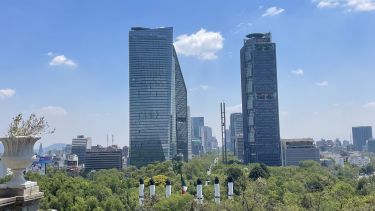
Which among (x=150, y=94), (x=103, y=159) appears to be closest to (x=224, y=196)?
(x=150, y=94)

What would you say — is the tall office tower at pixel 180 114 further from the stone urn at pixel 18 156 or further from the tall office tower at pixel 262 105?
the stone urn at pixel 18 156

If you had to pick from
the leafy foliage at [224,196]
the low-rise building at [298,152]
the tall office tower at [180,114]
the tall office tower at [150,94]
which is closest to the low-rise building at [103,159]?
the tall office tower at [180,114]

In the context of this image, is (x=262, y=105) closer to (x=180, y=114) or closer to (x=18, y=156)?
(x=180, y=114)

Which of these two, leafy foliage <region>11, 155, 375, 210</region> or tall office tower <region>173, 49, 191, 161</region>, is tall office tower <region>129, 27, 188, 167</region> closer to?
tall office tower <region>173, 49, 191, 161</region>

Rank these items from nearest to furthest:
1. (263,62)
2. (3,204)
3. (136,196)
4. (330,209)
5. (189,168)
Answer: (3,204) → (330,209) → (136,196) → (189,168) → (263,62)

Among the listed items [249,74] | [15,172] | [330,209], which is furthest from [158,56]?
[15,172]

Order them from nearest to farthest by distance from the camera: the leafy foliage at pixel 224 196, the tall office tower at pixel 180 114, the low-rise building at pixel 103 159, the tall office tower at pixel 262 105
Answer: the leafy foliage at pixel 224 196, the tall office tower at pixel 262 105, the low-rise building at pixel 103 159, the tall office tower at pixel 180 114

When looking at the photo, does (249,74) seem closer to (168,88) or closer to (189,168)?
(168,88)
